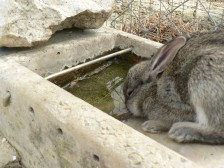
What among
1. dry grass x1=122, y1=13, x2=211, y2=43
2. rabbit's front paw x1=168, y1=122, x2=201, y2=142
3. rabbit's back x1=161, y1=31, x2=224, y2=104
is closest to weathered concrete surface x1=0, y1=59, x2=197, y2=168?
rabbit's front paw x1=168, y1=122, x2=201, y2=142

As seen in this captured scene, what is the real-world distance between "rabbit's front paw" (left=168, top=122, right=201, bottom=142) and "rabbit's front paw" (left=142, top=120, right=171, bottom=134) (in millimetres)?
140

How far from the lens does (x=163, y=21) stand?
464 centimetres

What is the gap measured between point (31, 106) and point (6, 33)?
80cm

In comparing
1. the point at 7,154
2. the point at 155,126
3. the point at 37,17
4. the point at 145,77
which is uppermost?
the point at 37,17

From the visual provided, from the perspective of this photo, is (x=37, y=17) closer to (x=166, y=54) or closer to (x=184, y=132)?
(x=166, y=54)

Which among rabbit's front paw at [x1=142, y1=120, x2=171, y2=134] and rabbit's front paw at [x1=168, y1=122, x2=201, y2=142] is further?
rabbit's front paw at [x1=142, y1=120, x2=171, y2=134]

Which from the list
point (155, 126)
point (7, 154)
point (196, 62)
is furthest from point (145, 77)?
point (7, 154)

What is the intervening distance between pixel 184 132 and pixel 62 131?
69 centimetres

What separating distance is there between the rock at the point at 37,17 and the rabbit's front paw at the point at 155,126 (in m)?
1.02

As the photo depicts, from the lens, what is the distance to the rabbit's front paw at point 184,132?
7.41 feet

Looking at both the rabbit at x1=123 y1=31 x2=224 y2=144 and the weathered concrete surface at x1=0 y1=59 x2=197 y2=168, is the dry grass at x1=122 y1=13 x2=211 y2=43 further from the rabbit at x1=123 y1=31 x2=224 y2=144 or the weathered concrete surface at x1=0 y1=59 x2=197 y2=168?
the weathered concrete surface at x1=0 y1=59 x2=197 y2=168

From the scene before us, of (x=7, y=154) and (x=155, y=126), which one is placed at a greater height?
(x=155, y=126)

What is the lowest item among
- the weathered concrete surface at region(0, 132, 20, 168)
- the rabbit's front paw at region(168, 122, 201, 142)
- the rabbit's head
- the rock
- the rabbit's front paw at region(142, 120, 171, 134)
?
the weathered concrete surface at region(0, 132, 20, 168)

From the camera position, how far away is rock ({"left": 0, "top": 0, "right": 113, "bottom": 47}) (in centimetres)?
286
